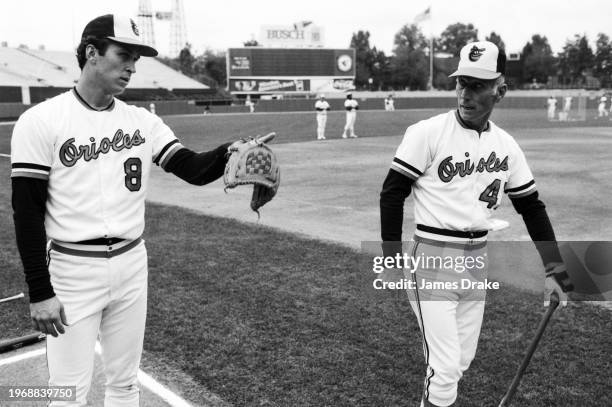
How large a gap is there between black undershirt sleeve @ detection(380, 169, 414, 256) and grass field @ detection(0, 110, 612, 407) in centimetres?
126

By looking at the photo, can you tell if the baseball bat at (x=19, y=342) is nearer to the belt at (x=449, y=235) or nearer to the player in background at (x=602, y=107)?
the belt at (x=449, y=235)

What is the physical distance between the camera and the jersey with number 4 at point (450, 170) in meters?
3.14

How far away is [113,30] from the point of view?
2.70 m

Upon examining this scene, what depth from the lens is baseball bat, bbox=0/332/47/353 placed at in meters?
4.61

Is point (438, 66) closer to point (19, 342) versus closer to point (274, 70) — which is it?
point (274, 70)

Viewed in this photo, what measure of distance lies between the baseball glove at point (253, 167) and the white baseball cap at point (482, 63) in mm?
1078

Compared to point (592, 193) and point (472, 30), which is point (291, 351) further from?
point (472, 30)

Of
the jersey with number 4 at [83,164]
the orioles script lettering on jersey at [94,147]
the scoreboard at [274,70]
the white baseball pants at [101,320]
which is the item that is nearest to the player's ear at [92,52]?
the jersey with number 4 at [83,164]

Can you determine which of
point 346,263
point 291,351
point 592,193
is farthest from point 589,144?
point 291,351

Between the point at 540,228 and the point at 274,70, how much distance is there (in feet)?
227

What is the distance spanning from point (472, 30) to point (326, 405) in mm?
131117

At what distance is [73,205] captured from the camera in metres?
2.69

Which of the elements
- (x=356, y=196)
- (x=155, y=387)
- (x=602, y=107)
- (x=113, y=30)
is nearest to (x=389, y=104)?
(x=602, y=107)

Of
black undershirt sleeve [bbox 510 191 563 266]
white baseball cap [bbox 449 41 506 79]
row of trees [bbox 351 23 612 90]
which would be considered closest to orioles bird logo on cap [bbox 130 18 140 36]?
white baseball cap [bbox 449 41 506 79]
